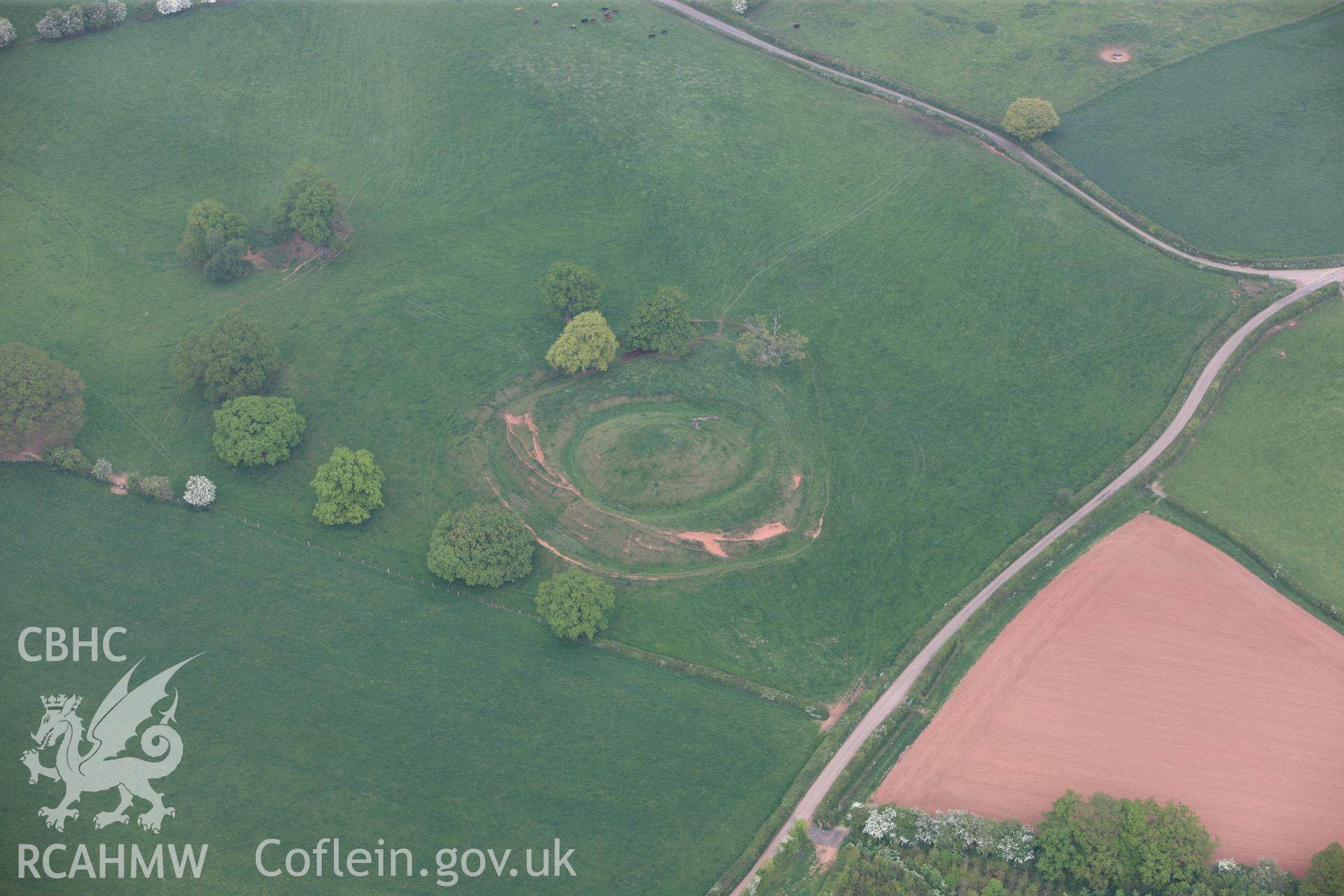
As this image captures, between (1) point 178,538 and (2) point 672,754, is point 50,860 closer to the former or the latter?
(1) point 178,538

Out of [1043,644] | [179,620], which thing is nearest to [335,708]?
[179,620]

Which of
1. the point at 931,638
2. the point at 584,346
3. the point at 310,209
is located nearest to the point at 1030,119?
the point at 584,346

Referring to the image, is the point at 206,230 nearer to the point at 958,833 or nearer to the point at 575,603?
the point at 575,603

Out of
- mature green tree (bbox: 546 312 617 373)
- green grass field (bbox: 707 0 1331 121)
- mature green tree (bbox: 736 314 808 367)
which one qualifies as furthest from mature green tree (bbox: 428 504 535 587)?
green grass field (bbox: 707 0 1331 121)

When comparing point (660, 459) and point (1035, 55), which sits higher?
point (1035, 55)

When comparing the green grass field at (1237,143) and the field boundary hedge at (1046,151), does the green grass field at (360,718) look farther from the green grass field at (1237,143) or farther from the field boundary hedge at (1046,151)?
the green grass field at (1237,143)

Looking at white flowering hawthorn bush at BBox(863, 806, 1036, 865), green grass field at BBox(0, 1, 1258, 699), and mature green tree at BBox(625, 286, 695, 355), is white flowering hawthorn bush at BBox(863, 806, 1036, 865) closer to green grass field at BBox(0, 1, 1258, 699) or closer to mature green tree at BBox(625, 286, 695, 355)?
green grass field at BBox(0, 1, 1258, 699)

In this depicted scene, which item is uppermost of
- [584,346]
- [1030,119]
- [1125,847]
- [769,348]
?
[1030,119]
